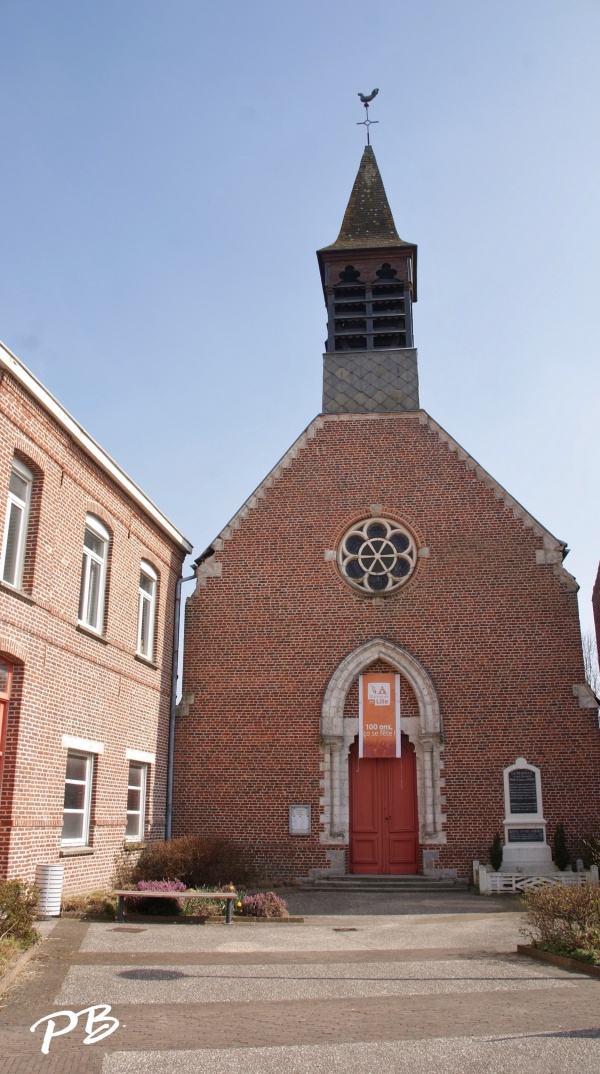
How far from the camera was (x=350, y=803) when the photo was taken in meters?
18.1

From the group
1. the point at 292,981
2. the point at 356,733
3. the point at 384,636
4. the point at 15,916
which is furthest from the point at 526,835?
the point at 15,916

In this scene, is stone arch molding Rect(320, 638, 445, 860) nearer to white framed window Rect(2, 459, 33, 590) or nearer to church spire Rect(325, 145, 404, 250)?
white framed window Rect(2, 459, 33, 590)

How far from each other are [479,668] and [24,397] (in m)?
10.2

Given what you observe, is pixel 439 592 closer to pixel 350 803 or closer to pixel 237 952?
pixel 350 803

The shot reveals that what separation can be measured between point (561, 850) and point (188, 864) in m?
6.82

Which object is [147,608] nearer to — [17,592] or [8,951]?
[17,592]

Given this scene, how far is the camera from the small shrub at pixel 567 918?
9539 mm

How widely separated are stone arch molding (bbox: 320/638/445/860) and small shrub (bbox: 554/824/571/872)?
2.06 meters

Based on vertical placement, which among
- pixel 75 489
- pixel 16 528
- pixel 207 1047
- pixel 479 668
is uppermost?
pixel 75 489

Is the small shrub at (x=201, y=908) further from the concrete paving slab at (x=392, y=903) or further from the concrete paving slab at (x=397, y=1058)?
the concrete paving slab at (x=397, y=1058)

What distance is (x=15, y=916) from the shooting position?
30.4 ft

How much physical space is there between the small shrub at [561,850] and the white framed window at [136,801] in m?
7.58

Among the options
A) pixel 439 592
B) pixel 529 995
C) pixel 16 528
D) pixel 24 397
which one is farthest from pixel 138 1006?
pixel 439 592

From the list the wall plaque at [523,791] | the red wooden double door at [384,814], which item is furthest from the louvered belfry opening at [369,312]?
the wall plaque at [523,791]
